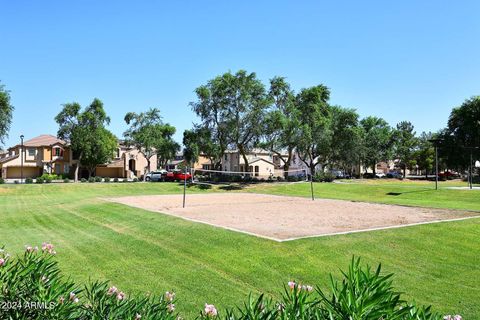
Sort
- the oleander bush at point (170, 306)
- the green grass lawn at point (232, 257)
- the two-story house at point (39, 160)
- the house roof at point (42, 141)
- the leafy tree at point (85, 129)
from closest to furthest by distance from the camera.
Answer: the oleander bush at point (170, 306) → the green grass lawn at point (232, 257) → the leafy tree at point (85, 129) → the two-story house at point (39, 160) → the house roof at point (42, 141)

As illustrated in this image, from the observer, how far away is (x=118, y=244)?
34.2ft

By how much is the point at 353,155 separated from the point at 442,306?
2018 inches

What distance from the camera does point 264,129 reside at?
4262cm

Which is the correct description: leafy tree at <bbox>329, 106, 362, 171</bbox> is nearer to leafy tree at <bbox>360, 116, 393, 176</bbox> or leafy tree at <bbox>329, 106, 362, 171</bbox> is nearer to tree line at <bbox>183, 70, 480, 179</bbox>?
tree line at <bbox>183, 70, 480, 179</bbox>

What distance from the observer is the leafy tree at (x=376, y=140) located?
6738 cm

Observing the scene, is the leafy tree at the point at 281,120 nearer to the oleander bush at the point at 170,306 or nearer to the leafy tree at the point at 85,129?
the leafy tree at the point at 85,129

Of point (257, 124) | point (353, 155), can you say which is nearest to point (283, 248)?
point (257, 124)

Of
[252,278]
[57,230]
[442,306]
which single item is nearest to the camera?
[442,306]

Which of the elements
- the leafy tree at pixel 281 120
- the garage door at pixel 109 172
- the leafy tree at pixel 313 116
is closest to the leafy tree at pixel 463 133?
the leafy tree at pixel 313 116

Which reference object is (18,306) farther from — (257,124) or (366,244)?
(257,124)

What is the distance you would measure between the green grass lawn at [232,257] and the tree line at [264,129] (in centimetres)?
2811

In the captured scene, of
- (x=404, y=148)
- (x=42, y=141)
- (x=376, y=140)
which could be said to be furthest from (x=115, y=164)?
(x=404, y=148)

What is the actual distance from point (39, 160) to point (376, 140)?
56602 mm

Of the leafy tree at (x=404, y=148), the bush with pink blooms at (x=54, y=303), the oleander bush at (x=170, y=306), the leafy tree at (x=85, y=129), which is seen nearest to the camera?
the oleander bush at (x=170, y=306)
